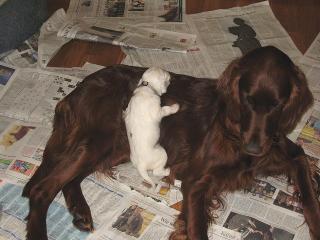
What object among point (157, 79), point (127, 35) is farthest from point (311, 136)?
point (127, 35)

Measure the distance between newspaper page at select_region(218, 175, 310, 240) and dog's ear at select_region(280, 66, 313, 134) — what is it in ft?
1.17

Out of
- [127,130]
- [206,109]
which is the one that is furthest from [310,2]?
[127,130]

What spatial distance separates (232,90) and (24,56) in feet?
4.68

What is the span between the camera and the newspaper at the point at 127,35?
8.90 ft

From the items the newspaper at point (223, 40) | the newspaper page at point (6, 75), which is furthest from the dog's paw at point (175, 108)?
the newspaper page at point (6, 75)

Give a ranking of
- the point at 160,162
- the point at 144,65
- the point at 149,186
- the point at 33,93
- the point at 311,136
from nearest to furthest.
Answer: the point at 160,162, the point at 149,186, the point at 311,136, the point at 33,93, the point at 144,65

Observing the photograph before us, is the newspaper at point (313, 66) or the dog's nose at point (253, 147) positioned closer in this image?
the dog's nose at point (253, 147)

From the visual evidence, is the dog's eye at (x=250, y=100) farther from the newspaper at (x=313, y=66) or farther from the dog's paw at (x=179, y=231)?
the newspaper at (x=313, y=66)

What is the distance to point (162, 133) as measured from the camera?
6.48ft

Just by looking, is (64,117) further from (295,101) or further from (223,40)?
(223,40)

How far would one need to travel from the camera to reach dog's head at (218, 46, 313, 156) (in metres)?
1.56

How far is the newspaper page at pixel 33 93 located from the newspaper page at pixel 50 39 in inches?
4.8

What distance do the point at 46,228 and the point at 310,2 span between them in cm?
222

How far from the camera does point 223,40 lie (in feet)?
9.00
